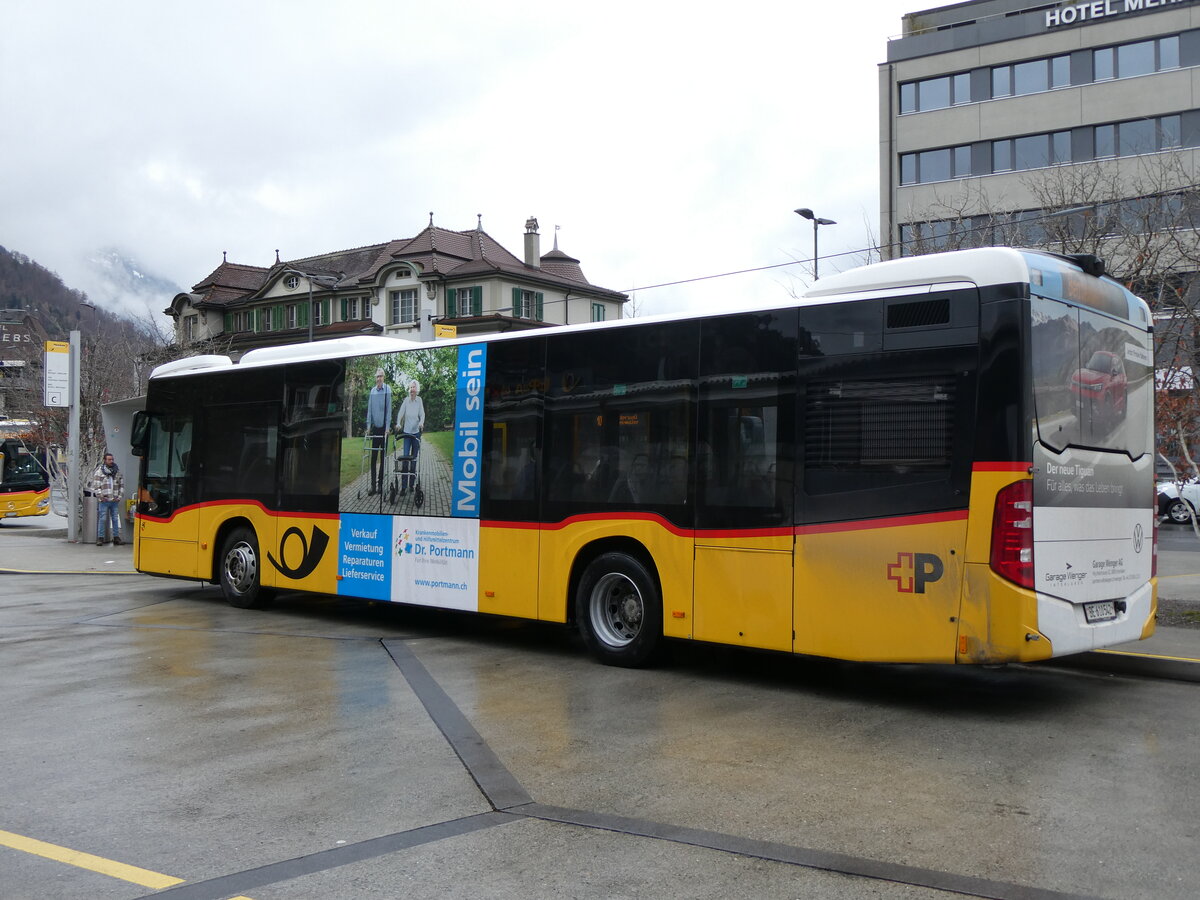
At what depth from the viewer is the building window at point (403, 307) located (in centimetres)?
6406

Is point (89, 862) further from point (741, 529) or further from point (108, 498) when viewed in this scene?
point (108, 498)

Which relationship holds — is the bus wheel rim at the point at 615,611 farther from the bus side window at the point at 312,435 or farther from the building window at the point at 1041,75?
the building window at the point at 1041,75

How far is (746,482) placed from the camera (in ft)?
28.3

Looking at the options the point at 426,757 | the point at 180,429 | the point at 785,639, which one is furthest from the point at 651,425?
the point at 180,429

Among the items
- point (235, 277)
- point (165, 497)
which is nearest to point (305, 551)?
point (165, 497)

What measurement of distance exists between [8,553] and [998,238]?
20373mm

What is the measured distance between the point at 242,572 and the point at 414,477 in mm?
3541

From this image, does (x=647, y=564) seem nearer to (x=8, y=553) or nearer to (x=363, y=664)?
(x=363, y=664)

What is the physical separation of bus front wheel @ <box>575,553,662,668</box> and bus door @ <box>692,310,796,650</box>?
524 millimetres

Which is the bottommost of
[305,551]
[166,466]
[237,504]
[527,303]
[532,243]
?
[305,551]

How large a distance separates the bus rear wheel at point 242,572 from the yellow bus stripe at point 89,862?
27.5ft

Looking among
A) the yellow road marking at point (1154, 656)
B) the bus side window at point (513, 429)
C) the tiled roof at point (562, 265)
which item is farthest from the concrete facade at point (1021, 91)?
the yellow road marking at point (1154, 656)

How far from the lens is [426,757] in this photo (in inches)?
257

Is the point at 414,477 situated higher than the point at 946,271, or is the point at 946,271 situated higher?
the point at 946,271
